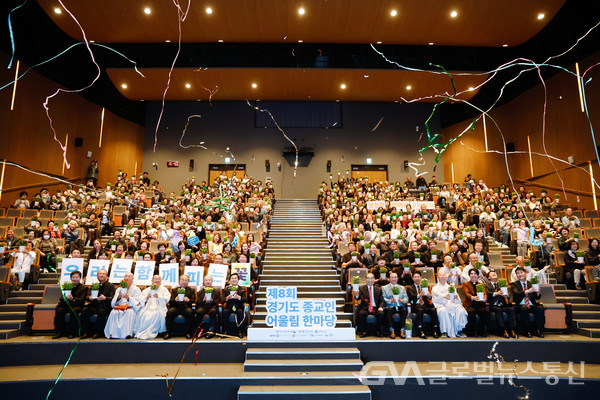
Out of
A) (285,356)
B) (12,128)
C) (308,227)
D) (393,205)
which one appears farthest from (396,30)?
(12,128)

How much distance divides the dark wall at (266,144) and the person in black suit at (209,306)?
411 inches

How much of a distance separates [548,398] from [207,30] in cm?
1305

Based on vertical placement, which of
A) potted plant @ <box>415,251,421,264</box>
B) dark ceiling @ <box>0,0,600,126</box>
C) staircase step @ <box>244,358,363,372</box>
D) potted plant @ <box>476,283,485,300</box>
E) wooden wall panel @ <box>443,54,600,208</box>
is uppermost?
dark ceiling @ <box>0,0,600,126</box>

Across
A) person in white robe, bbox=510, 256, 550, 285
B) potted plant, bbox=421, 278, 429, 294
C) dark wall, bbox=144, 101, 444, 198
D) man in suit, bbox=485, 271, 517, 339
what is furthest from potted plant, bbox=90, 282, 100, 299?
dark wall, bbox=144, 101, 444, 198

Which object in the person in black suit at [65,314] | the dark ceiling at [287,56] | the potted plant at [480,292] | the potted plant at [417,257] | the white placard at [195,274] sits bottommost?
the person in black suit at [65,314]

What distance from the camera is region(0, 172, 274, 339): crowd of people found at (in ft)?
20.0

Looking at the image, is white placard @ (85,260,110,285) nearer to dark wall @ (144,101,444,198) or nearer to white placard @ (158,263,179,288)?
white placard @ (158,263,179,288)

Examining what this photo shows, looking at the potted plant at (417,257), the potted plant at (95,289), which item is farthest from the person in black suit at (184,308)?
the potted plant at (417,257)

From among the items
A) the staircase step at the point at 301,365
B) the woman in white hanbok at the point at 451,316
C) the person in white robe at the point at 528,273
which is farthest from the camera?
the person in white robe at the point at 528,273

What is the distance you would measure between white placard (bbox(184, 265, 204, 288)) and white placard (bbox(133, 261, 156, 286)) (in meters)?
0.70

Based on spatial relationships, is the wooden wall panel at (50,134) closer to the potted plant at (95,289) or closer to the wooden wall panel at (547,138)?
the potted plant at (95,289)

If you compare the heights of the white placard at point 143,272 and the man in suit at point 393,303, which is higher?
the white placard at point 143,272

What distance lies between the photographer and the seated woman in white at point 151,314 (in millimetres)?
6004

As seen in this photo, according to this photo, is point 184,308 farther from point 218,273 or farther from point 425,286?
point 425,286
